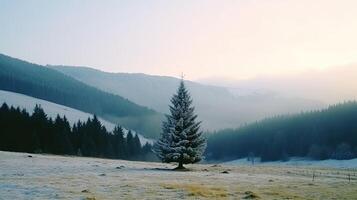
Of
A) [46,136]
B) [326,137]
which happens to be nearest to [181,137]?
[46,136]

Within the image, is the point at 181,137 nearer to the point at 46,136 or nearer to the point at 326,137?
the point at 46,136

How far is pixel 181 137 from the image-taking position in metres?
67.9

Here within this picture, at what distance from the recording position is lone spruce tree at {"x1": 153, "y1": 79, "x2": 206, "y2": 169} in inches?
2653

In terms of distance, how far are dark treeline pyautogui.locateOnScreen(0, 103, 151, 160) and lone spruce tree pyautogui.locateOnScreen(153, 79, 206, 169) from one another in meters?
43.9

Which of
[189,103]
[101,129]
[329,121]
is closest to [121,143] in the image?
[101,129]

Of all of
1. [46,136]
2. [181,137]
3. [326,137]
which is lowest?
[181,137]

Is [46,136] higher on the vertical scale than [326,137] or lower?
lower

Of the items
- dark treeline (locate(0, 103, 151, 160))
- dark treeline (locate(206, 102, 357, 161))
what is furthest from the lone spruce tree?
dark treeline (locate(206, 102, 357, 161))

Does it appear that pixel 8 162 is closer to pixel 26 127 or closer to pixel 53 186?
pixel 53 186

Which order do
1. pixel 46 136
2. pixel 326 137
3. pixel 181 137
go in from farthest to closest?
pixel 326 137 → pixel 46 136 → pixel 181 137

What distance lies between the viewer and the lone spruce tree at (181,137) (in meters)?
67.4

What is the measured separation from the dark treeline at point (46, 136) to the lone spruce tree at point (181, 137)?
43932mm

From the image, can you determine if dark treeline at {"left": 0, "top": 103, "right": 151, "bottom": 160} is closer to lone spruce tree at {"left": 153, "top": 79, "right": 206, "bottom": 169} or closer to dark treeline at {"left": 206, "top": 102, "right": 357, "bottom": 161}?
lone spruce tree at {"left": 153, "top": 79, "right": 206, "bottom": 169}

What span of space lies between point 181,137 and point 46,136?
169 ft
